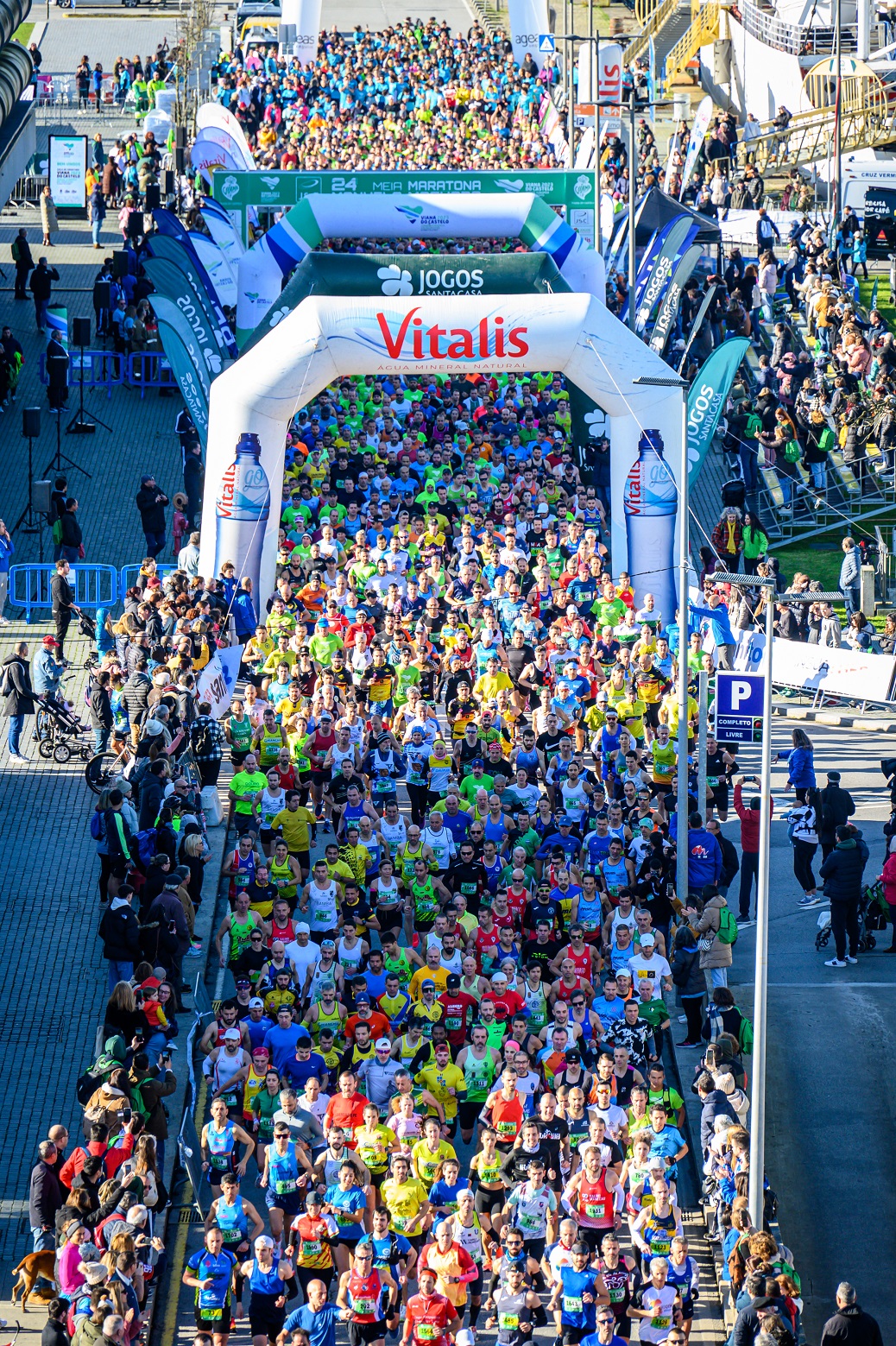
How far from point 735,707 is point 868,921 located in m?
2.69

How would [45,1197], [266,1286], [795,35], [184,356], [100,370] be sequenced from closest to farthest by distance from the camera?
[266,1286], [45,1197], [184,356], [100,370], [795,35]

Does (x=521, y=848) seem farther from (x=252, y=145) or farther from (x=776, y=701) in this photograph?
(x=252, y=145)

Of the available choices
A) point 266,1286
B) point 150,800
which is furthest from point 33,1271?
point 150,800

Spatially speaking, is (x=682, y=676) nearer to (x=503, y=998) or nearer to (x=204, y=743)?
(x=503, y=998)

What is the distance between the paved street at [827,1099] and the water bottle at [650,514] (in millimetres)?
4467

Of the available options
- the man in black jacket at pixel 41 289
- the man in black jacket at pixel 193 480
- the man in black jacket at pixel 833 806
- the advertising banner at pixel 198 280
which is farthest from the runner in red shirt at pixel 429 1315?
the man in black jacket at pixel 41 289

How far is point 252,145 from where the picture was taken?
47562mm

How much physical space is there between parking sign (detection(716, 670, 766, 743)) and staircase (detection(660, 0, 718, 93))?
39.9 metres

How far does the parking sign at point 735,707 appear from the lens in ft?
74.9

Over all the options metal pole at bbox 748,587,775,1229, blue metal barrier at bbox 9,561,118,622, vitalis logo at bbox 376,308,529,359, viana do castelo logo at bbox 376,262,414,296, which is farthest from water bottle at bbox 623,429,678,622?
metal pole at bbox 748,587,775,1229

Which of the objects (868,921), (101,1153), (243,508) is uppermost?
(243,508)

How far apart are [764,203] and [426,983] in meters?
30.9

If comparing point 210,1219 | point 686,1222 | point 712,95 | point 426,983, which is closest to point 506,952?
point 426,983

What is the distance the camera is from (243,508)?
27.0m
